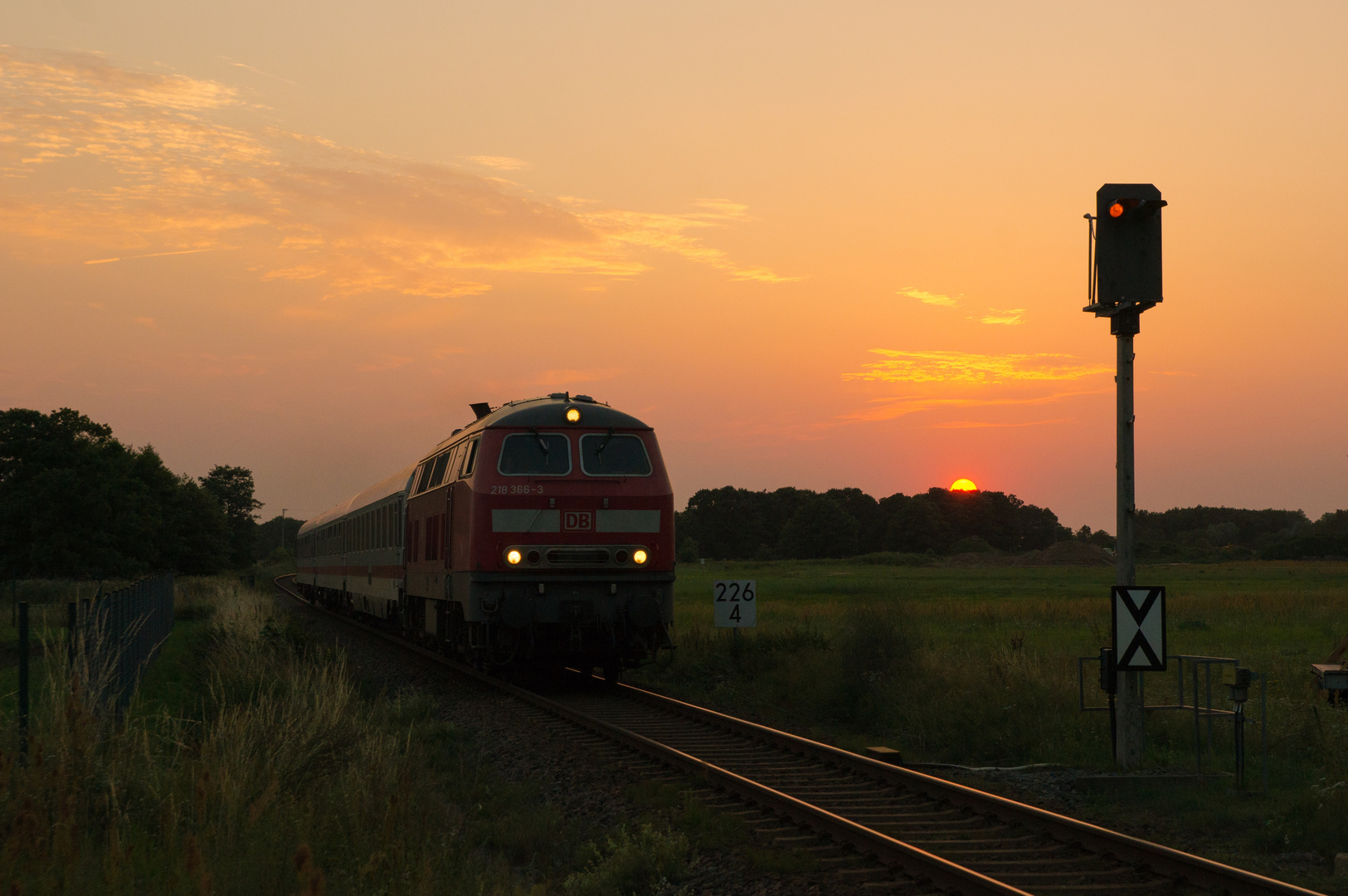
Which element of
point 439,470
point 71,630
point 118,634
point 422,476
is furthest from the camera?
point 422,476

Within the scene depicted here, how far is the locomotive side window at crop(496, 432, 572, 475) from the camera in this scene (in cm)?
1573

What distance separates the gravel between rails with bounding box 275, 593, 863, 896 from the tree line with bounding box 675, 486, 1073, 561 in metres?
133

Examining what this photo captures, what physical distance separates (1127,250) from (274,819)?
884 centimetres

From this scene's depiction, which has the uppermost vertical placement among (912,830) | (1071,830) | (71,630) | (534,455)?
(534,455)

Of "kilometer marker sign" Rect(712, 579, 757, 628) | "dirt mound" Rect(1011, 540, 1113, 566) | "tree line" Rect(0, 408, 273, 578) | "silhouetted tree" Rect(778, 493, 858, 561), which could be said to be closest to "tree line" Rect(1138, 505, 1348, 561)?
"dirt mound" Rect(1011, 540, 1113, 566)

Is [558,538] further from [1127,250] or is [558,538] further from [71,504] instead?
[71,504]

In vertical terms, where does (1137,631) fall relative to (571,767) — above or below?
above

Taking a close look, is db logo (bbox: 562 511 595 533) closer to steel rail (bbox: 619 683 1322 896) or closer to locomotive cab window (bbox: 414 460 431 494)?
steel rail (bbox: 619 683 1322 896)

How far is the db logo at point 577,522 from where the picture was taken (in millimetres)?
15672

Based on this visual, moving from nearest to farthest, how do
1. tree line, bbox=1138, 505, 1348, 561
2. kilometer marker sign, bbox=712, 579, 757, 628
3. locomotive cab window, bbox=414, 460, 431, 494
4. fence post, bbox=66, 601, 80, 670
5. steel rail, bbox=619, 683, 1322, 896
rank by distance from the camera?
steel rail, bbox=619, 683, 1322, 896 < fence post, bbox=66, 601, 80, 670 < kilometer marker sign, bbox=712, 579, 757, 628 < locomotive cab window, bbox=414, 460, 431, 494 < tree line, bbox=1138, 505, 1348, 561

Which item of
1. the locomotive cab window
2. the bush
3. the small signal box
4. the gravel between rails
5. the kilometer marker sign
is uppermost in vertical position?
the small signal box

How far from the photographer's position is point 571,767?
11.0 metres

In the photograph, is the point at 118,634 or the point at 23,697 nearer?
the point at 23,697

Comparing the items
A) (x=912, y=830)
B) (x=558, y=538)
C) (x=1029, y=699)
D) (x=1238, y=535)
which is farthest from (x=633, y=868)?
(x=1238, y=535)
